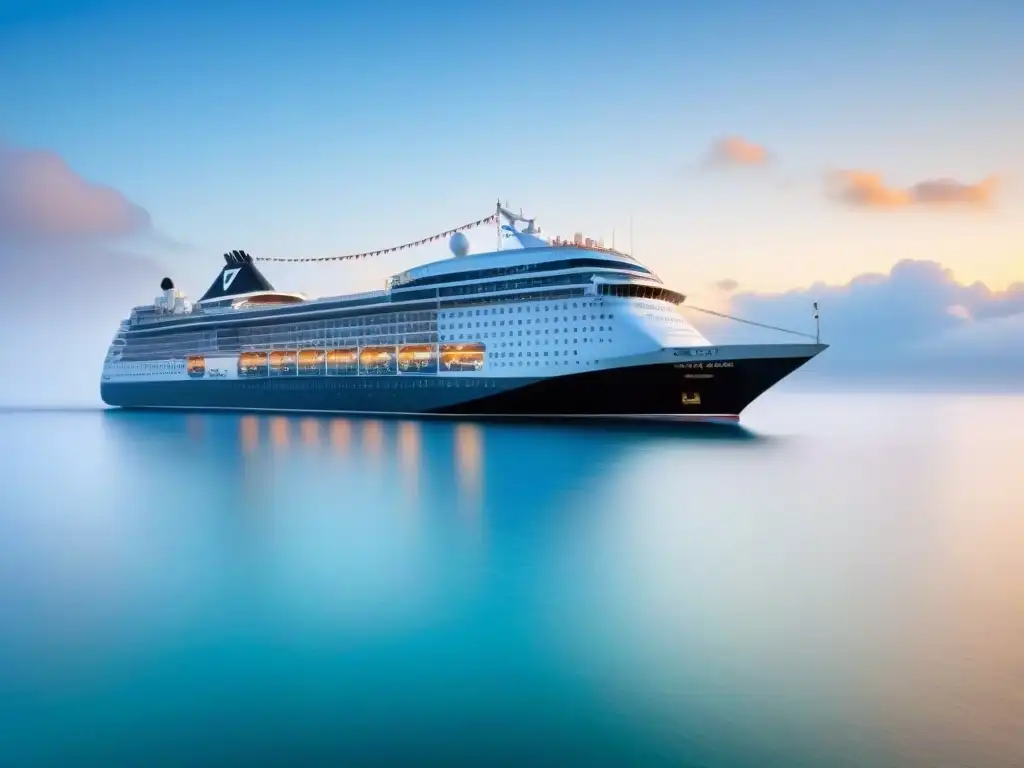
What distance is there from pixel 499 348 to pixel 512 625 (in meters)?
34.2

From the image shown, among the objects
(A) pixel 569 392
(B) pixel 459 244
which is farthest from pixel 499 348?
(B) pixel 459 244

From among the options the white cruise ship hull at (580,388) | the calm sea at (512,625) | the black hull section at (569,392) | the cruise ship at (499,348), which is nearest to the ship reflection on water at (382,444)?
the calm sea at (512,625)

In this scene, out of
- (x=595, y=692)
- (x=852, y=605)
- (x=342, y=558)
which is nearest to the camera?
(x=595, y=692)

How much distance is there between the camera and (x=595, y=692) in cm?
661

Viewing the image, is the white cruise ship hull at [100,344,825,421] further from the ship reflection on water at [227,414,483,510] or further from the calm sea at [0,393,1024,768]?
the calm sea at [0,393,1024,768]

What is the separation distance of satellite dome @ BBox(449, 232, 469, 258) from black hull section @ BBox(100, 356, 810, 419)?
36.1 ft

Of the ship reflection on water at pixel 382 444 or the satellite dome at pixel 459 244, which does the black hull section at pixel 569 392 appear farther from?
the satellite dome at pixel 459 244

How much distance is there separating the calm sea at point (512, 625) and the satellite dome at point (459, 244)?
3256cm

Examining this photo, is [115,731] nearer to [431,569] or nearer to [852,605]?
[431,569]

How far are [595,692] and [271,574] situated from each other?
6.46m

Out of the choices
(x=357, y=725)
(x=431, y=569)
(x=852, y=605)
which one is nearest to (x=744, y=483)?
(x=852, y=605)

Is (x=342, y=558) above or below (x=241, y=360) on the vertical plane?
below

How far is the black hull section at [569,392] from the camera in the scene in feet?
119

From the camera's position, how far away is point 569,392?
39500 mm
